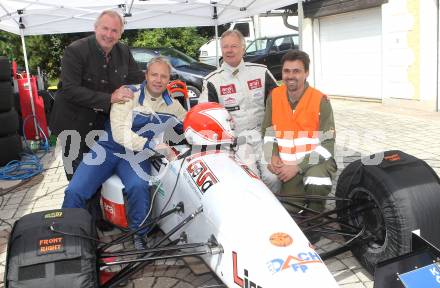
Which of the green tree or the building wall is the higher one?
the green tree

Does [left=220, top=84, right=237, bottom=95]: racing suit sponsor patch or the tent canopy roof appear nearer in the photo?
[left=220, top=84, right=237, bottom=95]: racing suit sponsor patch

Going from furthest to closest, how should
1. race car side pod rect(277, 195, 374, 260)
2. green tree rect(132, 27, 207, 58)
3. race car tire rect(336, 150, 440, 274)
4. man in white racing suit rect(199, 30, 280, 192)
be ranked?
green tree rect(132, 27, 207, 58) < man in white racing suit rect(199, 30, 280, 192) < race car side pod rect(277, 195, 374, 260) < race car tire rect(336, 150, 440, 274)

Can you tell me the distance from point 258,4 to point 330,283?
Answer: 5.97 m

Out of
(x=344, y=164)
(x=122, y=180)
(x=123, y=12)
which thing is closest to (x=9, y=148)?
(x=123, y=12)

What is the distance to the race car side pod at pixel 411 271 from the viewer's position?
208 cm

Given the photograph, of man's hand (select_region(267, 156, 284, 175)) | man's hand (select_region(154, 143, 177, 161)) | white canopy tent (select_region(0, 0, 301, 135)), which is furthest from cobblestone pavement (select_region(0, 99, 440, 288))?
white canopy tent (select_region(0, 0, 301, 135))

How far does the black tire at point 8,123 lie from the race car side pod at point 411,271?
649cm

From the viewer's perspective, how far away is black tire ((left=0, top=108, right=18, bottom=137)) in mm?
7168

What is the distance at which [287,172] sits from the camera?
3701mm

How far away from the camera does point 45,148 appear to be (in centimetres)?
865

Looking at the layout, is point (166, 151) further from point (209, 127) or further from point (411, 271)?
point (411, 271)

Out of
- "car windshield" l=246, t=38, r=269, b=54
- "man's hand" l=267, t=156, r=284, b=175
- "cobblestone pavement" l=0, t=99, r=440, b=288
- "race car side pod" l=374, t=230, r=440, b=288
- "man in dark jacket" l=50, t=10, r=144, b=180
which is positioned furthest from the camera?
"car windshield" l=246, t=38, r=269, b=54

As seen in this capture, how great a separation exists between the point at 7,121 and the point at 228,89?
14.4 feet

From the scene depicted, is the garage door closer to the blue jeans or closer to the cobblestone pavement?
the cobblestone pavement
